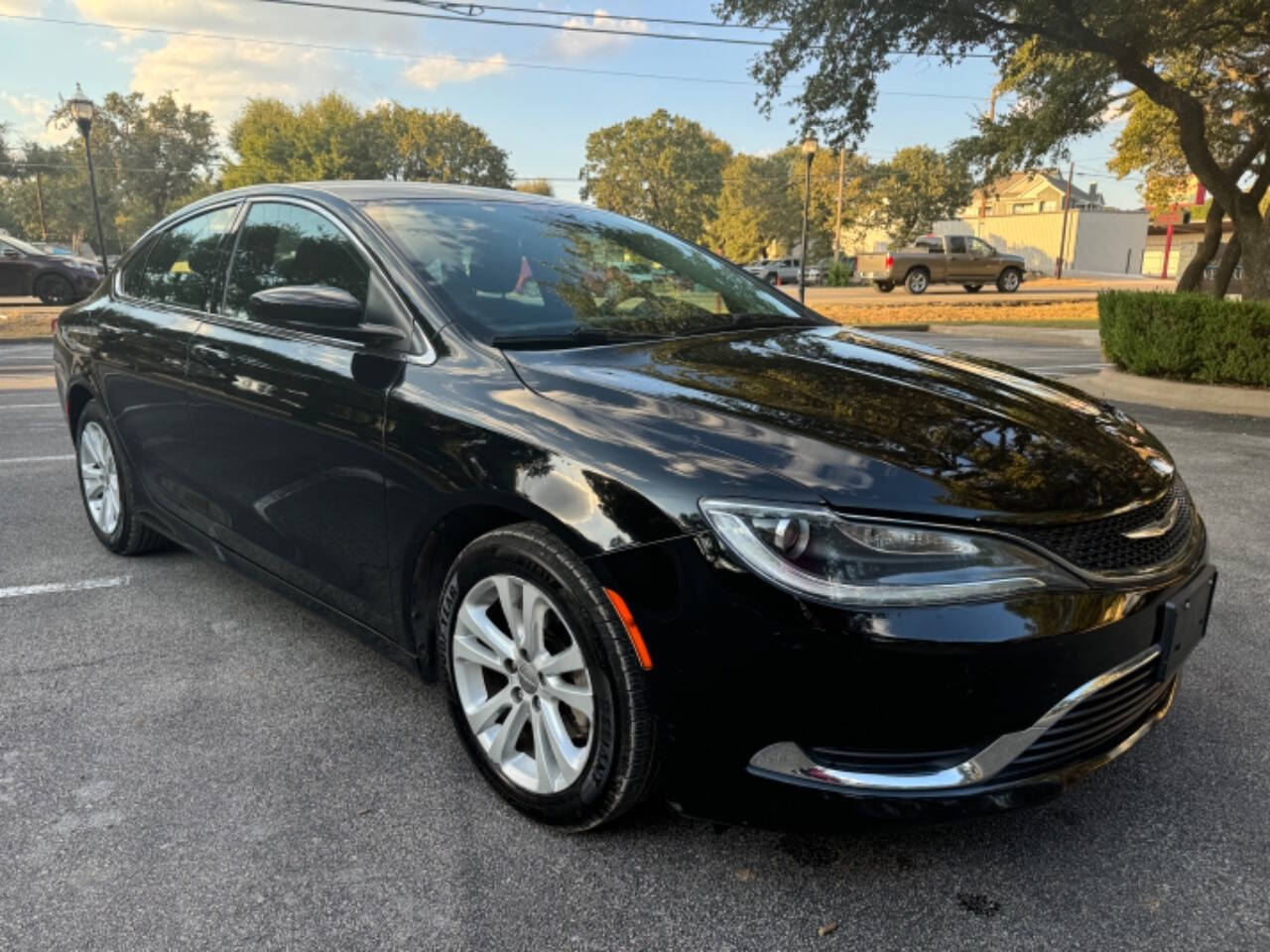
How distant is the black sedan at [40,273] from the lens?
1914 centimetres

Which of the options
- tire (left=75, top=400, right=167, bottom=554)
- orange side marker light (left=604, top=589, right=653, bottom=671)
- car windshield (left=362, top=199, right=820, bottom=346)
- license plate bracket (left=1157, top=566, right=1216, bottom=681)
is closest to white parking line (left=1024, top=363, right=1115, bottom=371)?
car windshield (left=362, top=199, right=820, bottom=346)

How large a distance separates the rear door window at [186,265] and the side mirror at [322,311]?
3.23 ft

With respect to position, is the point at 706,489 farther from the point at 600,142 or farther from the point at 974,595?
the point at 600,142

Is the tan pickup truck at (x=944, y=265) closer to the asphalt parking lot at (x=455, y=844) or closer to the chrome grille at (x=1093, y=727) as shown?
the asphalt parking lot at (x=455, y=844)

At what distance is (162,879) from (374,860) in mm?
480

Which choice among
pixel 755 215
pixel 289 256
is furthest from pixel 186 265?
pixel 755 215

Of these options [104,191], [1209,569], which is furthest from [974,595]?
[104,191]

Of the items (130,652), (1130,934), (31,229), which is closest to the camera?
(1130,934)

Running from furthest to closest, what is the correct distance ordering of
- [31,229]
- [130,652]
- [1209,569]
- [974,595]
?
1. [31,229]
2. [130,652]
3. [1209,569]
4. [974,595]

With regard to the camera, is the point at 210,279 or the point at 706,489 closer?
the point at 706,489

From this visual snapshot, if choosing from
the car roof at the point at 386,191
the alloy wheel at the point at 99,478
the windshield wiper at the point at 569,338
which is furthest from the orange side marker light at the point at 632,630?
the alloy wheel at the point at 99,478

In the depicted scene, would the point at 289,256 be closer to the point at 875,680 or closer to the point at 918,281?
the point at 875,680

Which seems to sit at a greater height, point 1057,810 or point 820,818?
point 820,818

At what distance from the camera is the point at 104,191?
229ft
